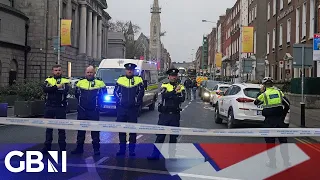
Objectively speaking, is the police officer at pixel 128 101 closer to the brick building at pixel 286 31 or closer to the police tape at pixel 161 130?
the police tape at pixel 161 130

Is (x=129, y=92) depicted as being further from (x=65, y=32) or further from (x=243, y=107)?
(x=65, y=32)

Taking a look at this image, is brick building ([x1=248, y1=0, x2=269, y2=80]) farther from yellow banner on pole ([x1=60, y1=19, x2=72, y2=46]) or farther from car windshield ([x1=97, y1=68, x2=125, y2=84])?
car windshield ([x1=97, y1=68, x2=125, y2=84])

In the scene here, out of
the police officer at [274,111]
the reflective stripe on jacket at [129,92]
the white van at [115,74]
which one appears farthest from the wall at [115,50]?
the police officer at [274,111]

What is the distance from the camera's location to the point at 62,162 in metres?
7.77

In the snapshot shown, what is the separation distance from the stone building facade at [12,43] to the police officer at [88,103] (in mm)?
30907

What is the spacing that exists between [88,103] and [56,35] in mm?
40883

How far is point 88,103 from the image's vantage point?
8273 millimetres

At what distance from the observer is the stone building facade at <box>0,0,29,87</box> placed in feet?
121

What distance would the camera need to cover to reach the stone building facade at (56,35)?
150ft

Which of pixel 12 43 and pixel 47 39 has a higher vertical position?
pixel 47 39

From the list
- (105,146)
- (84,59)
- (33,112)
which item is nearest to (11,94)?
(33,112)

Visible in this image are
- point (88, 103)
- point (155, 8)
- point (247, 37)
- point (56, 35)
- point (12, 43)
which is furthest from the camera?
point (155, 8)

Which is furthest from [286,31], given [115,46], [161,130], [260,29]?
[115,46]

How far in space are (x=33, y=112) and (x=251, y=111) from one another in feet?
30.5
